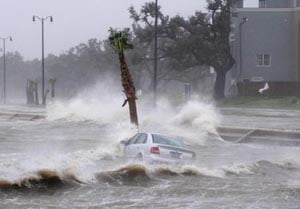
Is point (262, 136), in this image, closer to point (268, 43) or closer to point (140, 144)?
point (140, 144)

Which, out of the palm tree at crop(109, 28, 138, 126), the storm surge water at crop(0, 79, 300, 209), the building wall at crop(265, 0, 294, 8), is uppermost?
the building wall at crop(265, 0, 294, 8)

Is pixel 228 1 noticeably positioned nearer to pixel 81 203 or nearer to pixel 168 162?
pixel 168 162

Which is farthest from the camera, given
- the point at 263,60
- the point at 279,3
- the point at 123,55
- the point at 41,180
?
the point at 279,3

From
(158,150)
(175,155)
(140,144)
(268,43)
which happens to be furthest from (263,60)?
(158,150)

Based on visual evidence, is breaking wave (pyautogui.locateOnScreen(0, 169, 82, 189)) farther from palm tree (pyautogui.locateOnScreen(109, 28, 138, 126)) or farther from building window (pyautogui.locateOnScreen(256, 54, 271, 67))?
building window (pyautogui.locateOnScreen(256, 54, 271, 67))

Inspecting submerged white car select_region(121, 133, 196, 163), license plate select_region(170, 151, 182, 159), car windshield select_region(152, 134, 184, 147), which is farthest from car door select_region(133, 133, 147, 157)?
license plate select_region(170, 151, 182, 159)

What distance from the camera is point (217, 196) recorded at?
48.9ft

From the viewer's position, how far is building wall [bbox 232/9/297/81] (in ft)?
249

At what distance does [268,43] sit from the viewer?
3014 inches

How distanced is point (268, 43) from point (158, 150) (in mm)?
56978

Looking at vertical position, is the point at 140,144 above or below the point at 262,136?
above

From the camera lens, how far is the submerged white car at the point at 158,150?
21.4 metres

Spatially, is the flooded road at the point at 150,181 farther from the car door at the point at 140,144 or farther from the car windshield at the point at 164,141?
the car windshield at the point at 164,141

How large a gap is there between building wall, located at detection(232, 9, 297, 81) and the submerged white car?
54.9m
